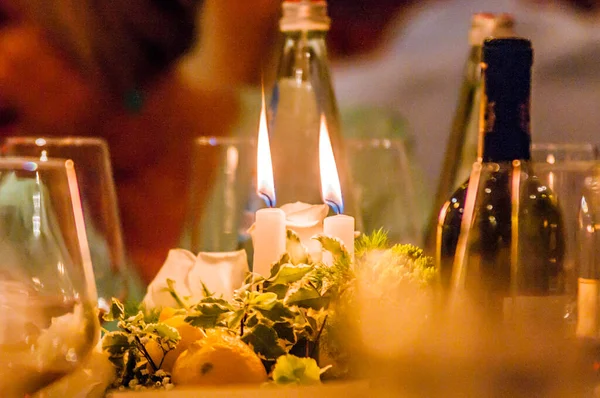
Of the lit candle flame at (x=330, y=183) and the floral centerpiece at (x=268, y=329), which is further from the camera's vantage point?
the lit candle flame at (x=330, y=183)

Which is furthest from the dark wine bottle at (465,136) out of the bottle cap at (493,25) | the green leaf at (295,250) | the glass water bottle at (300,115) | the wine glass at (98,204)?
the green leaf at (295,250)

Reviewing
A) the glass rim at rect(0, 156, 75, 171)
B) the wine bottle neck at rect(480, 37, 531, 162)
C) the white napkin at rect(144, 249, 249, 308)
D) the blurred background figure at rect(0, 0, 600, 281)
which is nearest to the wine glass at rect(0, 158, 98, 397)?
the glass rim at rect(0, 156, 75, 171)

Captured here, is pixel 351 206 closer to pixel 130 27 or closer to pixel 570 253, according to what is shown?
pixel 570 253

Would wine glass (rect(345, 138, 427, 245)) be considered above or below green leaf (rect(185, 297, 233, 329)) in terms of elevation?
above

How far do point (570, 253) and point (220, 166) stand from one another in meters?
0.38

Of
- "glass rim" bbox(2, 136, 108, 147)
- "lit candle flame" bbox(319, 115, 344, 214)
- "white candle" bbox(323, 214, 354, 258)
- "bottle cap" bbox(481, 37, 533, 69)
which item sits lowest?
"white candle" bbox(323, 214, 354, 258)

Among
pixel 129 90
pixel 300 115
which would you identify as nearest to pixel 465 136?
pixel 300 115

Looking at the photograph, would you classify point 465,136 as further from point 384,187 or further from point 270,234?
point 270,234

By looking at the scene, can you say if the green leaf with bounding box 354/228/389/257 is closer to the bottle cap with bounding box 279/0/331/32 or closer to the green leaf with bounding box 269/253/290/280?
the green leaf with bounding box 269/253/290/280

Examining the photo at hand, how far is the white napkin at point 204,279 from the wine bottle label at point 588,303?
0.19 meters

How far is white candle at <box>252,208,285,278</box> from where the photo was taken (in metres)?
0.40

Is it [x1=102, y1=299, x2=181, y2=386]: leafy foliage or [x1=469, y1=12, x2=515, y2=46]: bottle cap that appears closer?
[x1=102, y1=299, x2=181, y2=386]: leafy foliage

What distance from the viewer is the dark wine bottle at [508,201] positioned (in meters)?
0.38

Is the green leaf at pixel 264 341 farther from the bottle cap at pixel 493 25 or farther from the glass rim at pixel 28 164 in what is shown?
the bottle cap at pixel 493 25
